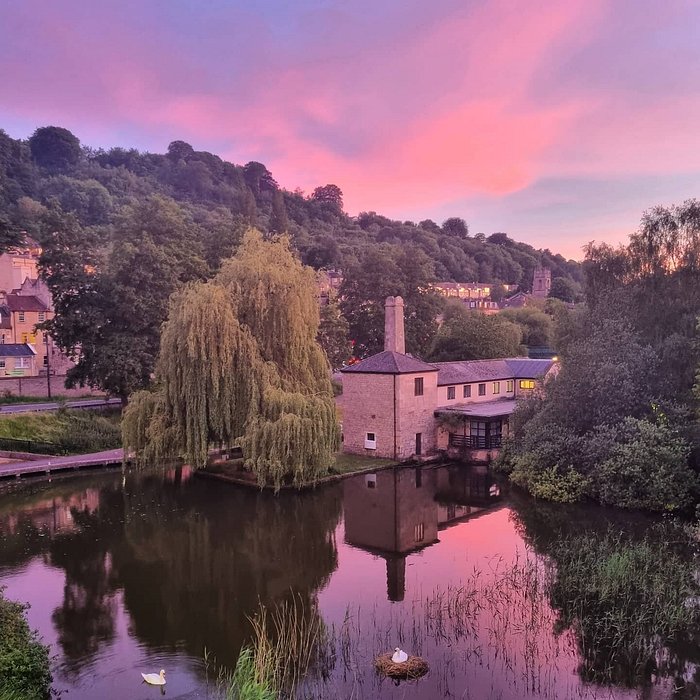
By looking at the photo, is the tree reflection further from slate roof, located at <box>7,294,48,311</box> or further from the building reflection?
slate roof, located at <box>7,294,48,311</box>

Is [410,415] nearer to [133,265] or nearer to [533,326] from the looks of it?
[133,265]

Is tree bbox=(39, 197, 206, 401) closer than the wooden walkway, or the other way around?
the wooden walkway

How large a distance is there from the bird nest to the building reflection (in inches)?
115

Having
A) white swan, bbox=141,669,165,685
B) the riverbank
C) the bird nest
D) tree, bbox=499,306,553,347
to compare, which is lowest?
the bird nest

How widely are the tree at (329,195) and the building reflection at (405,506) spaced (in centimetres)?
12271

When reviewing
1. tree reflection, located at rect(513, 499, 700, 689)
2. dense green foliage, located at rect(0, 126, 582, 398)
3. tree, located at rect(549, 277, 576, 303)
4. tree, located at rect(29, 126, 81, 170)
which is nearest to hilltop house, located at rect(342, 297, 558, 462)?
dense green foliage, located at rect(0, 126, 582, 398)

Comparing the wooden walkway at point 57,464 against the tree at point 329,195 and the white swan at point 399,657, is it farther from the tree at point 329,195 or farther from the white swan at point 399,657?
the tree at point 329,195

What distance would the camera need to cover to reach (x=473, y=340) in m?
42.7

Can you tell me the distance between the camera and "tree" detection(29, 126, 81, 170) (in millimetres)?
110062

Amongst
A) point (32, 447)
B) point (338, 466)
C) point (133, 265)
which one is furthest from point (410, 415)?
point (32, 447)

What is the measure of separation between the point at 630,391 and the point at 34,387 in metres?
36.3

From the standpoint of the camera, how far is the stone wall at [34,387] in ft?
124

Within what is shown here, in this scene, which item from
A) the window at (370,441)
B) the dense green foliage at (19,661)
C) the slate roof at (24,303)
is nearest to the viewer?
the dense green foliage at (19,661)

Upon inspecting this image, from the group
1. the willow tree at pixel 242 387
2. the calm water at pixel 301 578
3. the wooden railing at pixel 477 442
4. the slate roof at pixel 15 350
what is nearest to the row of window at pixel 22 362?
the slate roof at pixel 15 350
